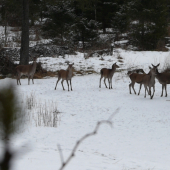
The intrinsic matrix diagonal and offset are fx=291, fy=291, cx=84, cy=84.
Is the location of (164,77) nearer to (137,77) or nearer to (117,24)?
(137,77)

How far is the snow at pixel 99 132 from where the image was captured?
165 inches

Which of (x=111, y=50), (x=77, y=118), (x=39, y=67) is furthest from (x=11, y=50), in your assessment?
(x=77, y=118)

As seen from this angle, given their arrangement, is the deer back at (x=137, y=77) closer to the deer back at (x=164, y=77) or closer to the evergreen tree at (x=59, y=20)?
the deer back at (x=164, y=77)

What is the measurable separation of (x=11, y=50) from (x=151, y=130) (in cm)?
1370

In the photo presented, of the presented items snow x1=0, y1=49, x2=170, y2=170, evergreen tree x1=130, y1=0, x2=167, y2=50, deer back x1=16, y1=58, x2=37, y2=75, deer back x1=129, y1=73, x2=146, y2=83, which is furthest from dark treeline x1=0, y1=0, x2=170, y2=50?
deer back x1=129, y1=73, x2=146, y2=83

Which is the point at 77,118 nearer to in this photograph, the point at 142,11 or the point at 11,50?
the point at 11,50

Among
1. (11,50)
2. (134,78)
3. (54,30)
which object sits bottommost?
(134,78)

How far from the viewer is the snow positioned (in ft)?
13.8

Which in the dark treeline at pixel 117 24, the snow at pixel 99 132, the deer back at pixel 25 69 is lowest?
the snow at pixel 99 132

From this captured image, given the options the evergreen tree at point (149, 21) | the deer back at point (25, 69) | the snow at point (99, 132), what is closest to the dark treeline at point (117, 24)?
the evergreen tree at point (149, 21)

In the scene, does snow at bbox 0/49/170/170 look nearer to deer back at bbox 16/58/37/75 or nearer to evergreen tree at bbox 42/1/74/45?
deer back at bbox 16/58/37/75

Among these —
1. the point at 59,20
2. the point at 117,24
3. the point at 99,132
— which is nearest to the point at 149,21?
the point at 117,24

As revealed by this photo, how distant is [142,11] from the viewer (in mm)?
21312

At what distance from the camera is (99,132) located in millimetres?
6508
